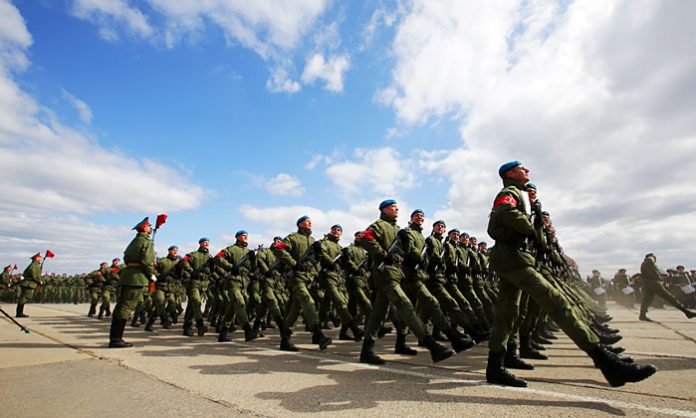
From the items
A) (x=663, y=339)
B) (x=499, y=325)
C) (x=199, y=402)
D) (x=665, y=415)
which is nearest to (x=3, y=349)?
(x=199, y=402)

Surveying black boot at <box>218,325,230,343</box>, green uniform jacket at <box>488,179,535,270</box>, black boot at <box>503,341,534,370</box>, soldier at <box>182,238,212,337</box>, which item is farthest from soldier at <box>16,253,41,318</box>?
green uniform jacket at <box>488,179,535,270</box>

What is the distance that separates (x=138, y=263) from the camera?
273 inches

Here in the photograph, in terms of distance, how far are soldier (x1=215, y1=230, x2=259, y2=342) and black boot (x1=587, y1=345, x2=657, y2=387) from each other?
18.7 feet

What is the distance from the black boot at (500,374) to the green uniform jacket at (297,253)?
3.56 m

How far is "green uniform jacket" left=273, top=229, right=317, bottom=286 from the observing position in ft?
21.6

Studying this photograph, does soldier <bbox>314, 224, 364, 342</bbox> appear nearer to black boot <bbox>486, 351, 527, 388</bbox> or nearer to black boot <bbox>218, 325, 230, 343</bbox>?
black boot <bbox>218, 325, 230, 343</bbox>

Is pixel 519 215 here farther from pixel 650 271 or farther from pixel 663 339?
pixel 650 271

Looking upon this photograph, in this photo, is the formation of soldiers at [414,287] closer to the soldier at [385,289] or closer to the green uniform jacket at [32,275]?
the soldier at [385,289]

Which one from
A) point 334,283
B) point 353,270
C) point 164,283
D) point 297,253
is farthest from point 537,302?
point 164,283

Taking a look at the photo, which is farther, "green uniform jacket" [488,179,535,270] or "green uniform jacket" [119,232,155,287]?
"green uniform jacket" [119,232,155,287]

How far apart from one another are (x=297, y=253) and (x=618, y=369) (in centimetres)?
489

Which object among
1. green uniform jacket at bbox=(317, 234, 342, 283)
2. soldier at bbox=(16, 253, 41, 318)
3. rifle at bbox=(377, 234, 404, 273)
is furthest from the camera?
soldier at bbox=(16, 253, 41, 318)

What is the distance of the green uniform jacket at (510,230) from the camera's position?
11.9ft

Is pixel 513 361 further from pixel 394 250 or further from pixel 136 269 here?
pixel 136 269
